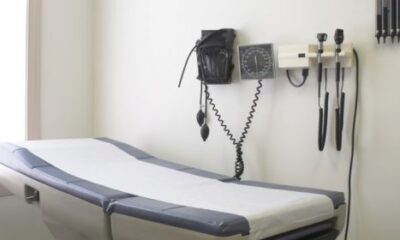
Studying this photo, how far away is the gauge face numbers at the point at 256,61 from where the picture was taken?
1723 millimetres

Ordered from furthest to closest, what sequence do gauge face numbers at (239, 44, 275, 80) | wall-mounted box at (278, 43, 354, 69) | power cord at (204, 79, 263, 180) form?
power cord at (204, 79, 263, 180) < gauge face numbers at (239, 44, 275, 80) < wall-mounted box at (278, 43, 354, 69)

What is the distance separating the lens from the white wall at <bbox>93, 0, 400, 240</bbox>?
151 centimetres

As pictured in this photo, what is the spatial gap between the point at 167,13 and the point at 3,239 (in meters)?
1.35

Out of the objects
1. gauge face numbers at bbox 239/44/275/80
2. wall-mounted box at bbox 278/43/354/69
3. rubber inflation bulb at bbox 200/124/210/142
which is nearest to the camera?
wall-mounted box at bbox 278/43/354/69

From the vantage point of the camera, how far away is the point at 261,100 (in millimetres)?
1816

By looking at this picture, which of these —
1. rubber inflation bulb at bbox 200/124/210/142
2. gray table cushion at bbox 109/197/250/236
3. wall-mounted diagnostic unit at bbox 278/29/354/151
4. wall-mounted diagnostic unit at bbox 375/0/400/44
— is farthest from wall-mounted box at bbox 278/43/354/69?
gray table cushion at bbox 109/197/250/236

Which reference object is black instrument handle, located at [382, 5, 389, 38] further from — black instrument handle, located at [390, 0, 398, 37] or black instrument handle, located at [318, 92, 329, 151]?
black instrument handle, located at [318, 92, 329, 151]

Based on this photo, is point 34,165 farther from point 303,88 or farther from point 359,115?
point 359,115

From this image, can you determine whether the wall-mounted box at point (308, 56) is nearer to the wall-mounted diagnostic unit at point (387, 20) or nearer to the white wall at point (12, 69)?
the wall-mounted diagnostic unit at point (387, 20)

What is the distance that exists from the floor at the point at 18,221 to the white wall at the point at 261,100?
24.2 inches

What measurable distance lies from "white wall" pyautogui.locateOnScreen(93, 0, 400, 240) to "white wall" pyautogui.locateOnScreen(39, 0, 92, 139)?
7cm

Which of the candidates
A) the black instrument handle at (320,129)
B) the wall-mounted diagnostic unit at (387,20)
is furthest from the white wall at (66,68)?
the wall-mounted diagnostic unit at (387,20)

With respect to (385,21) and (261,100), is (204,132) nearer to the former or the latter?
(261,100)

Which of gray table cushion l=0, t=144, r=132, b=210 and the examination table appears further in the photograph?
gray table cushion l=0, t=144, r=132, b=210
